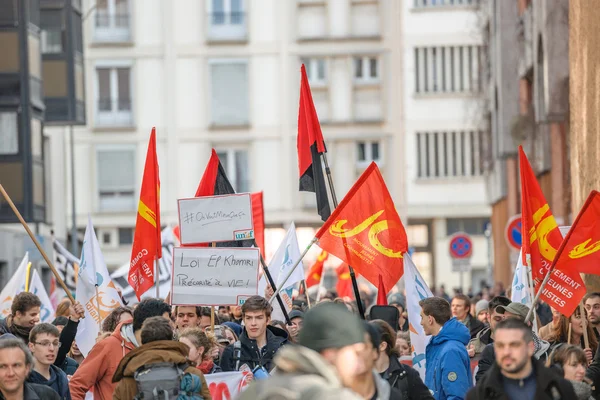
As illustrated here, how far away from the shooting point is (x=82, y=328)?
13.9 meters

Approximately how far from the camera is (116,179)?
186 ft

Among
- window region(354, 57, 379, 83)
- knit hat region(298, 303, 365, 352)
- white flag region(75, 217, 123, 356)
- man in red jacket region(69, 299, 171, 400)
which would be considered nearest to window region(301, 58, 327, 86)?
window region(354, 57, 379, 83)

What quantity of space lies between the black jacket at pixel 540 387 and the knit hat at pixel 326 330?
1699 mm

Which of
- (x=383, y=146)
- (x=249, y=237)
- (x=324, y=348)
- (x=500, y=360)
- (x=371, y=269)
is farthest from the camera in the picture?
(x=383, y=146)

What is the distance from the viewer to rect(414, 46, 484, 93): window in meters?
56.4

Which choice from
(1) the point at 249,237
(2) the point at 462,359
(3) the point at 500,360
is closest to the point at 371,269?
(1) the point at 249,237

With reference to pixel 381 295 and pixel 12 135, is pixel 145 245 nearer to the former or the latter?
pixel 381 295

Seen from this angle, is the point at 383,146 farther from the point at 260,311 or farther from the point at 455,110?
the point at 260,311

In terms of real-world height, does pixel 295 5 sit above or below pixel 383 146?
above

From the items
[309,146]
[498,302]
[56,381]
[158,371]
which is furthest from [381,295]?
[158,371]

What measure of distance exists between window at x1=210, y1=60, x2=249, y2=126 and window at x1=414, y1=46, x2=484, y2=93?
20.4ft

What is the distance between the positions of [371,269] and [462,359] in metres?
2.86

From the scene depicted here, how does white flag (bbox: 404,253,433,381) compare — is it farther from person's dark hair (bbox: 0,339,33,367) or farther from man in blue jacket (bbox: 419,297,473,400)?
person's dark hair (bbox: 0,339,33,367)

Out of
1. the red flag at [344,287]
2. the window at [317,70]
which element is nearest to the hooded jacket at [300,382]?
the red flag at [344,287]
